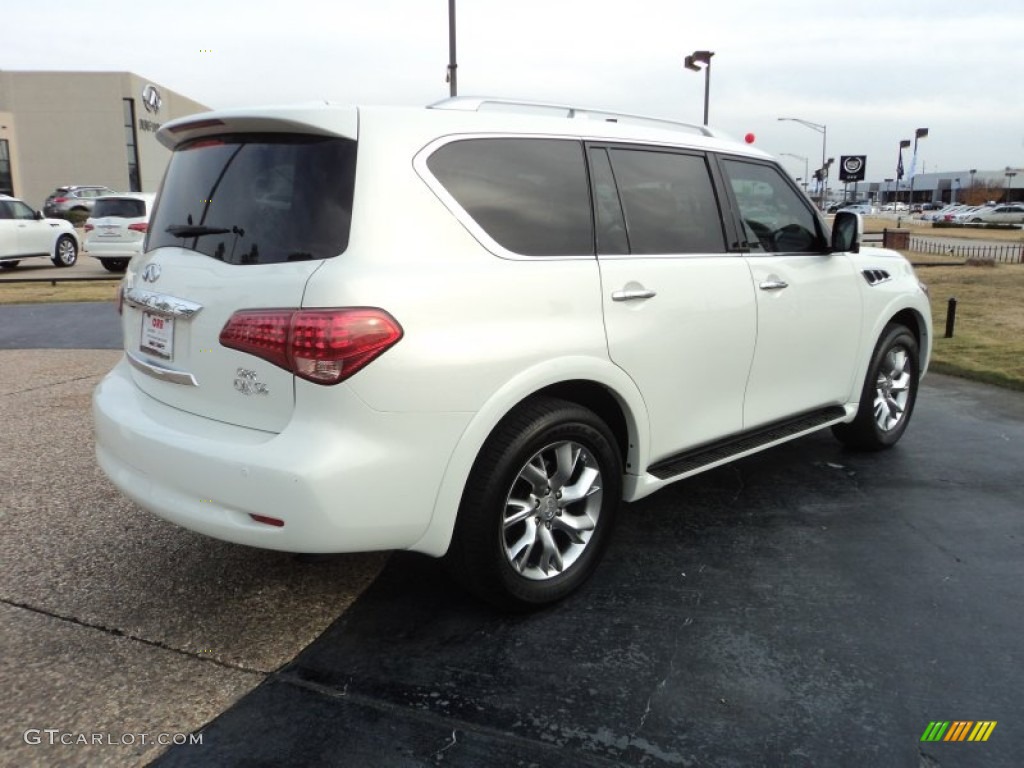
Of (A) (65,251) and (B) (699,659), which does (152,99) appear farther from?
(B) (699,659)

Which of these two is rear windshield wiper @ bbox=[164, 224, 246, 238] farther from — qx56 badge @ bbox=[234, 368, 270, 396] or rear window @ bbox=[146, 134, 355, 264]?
qx56 badge @ bbox=[234, 368, 270, 396]

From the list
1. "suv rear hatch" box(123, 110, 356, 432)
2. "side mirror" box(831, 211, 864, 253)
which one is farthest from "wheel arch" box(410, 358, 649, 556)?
"side mirror" box(831, 211, 864, 253)

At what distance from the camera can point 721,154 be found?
406 cm

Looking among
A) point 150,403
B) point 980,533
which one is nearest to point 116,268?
point 150,403

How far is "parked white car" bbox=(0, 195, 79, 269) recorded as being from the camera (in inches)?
690

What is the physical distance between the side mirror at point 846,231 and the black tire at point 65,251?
1850cm

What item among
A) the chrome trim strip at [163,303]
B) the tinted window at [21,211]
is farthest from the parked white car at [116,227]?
→ the chrome trim strip at [163,303]

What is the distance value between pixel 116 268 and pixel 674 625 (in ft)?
57.8

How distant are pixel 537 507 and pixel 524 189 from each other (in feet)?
3.91

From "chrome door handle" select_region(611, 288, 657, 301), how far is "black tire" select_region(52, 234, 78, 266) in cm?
1872

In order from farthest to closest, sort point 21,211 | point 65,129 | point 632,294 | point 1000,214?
point 1000,214
point 65,129
point 21,211
point 632,294

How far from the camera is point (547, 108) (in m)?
3.58
